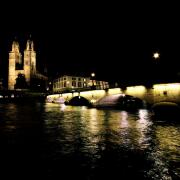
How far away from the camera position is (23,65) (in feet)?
639

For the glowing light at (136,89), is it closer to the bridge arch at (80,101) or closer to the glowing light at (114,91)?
the glowing light at (114,91)

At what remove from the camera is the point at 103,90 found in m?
68.4

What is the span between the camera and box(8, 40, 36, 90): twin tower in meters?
184

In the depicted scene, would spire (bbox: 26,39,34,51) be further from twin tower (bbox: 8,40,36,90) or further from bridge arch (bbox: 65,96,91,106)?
bridge arch (bbox: 65,96,91,106)

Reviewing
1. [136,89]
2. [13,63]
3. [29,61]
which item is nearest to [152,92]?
[136,89]

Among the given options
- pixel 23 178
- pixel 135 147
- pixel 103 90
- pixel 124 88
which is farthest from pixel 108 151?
pixel 103 90

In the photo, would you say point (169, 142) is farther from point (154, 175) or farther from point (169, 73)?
point (169, 73)

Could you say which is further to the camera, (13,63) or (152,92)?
(13,63)

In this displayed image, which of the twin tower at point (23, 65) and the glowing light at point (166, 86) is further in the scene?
the twin tower at point (23, 65)

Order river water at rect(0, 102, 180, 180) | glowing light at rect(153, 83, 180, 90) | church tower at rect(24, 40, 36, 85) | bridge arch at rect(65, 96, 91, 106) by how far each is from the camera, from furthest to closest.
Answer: church tower at rect(24, 40, 36, 85), bridge arch at rect(65, 96, 91, 106), glowing light at rect(153, 83, 180, 90), river water at rect(0, 102, 180, 180)

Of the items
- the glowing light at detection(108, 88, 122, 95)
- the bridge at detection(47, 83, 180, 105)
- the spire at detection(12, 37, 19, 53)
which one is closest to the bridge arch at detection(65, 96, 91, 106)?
the bridge at detection(47, 83, 180, 105)

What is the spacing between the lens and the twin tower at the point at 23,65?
184500 millimetres

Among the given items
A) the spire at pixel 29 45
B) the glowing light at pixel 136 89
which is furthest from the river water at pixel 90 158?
the spire at pixel 29 45

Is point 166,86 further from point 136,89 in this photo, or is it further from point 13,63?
point 13,63
